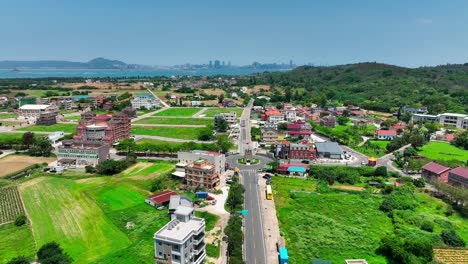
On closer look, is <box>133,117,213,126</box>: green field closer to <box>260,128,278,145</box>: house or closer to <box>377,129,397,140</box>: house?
<box>260,128,278,145</box>: house

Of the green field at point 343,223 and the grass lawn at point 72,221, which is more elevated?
the green field at point 343,223

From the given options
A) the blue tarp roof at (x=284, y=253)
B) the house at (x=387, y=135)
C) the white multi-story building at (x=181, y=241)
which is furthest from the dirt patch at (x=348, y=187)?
the house at (x=387, y=135)

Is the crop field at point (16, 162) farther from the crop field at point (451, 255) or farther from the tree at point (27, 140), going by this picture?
the crop field at point (451, 255)

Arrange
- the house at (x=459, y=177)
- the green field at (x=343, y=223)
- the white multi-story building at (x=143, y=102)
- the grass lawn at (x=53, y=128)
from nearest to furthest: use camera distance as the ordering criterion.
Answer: the green field at (x=343, y=223) → the house at (x=459, y=177) → the grass lawn at (x=53, y=128) → the white multi-story building at (x=143, y=102)

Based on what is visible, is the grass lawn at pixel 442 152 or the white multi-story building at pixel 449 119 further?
the white multi-story building at pixel 449 119

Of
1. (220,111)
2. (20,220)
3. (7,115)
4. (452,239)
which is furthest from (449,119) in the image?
(7,115)

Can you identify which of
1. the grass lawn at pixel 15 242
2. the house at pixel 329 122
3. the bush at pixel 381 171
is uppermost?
the house at pixel 329 122

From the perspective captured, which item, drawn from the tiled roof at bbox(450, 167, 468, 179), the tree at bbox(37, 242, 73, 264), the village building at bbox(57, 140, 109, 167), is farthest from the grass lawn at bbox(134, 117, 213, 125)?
the tree at bbox(37, 242, 73, 264)

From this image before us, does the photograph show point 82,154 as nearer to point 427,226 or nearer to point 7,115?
point 427,226
